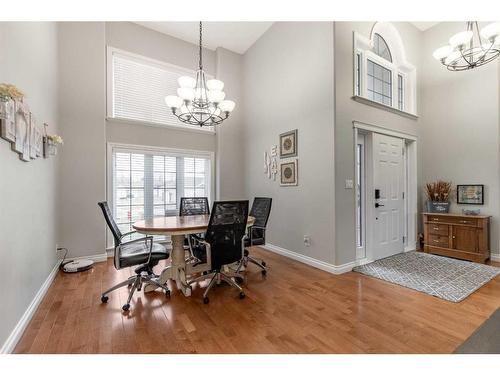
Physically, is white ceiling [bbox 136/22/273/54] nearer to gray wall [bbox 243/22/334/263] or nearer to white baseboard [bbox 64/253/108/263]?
gray wall [bbox 243/22/334/263]

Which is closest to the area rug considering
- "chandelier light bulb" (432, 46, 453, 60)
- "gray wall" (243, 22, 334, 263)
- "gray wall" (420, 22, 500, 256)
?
"gray wall" (243, 22, 334, 263)

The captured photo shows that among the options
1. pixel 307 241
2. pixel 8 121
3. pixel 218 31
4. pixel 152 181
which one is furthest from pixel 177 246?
pixel 218 31

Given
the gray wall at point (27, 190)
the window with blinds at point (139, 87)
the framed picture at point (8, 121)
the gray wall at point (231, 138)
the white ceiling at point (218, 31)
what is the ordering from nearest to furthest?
the framed picture at point (8, 121) → the gray wall at point (27, 190) → the window with blinds at point (139, 87) → the white ceiling at point (218, 31) → the gray wall at point (231, 138)

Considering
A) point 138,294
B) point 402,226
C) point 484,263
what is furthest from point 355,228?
point 138,294

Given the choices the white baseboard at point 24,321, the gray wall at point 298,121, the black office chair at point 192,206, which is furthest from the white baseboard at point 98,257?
the gray wall at point 298,121

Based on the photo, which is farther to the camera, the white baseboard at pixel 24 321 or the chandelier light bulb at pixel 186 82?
the chandelier light bulb at pixel 186 82

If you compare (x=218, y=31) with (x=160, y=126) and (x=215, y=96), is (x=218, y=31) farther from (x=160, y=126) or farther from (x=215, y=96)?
(x=215, y=96)

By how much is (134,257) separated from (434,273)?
3663mm

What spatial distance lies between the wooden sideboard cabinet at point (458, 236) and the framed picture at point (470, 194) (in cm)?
35

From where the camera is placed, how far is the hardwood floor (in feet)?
5.60

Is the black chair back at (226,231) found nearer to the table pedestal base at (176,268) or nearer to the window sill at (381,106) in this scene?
the table pedestal base at (176,268)

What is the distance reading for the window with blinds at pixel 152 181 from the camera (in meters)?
4.10
